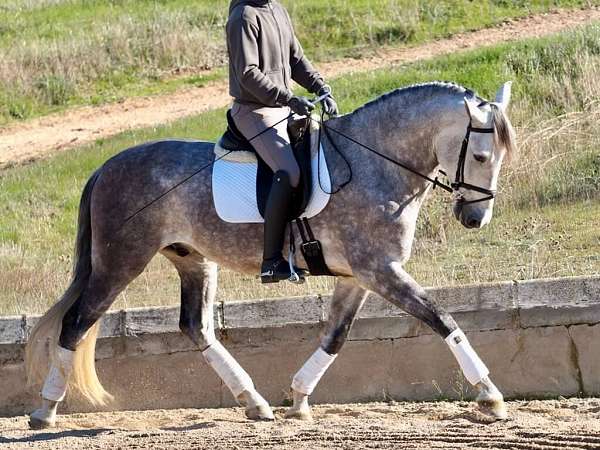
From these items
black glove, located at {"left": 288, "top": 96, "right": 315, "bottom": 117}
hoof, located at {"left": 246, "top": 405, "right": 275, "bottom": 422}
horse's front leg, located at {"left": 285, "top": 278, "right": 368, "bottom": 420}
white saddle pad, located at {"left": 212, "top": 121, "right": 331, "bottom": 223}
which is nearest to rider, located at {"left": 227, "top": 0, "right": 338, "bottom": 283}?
black glove, located at {"left": 288, "top": 96, "right": 315, "bottom": 117}

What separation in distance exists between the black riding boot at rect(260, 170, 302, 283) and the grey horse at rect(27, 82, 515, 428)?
0.25 metres

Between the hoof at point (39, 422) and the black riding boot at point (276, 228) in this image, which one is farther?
the hoof at point (39, 422)

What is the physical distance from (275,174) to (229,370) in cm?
155

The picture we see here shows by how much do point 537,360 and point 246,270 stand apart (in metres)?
2.22

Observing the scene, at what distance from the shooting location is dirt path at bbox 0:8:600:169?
21.0 meters

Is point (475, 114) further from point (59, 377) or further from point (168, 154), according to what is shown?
point (59, 377)

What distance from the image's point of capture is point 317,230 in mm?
9383

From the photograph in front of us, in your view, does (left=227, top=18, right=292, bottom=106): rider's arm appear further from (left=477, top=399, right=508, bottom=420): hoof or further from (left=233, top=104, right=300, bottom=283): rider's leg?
(left=477, top=399, right=508, bottom=420): hoof

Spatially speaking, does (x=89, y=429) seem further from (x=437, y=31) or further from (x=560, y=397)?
(x=437, y=31)

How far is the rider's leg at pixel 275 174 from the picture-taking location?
9250mm

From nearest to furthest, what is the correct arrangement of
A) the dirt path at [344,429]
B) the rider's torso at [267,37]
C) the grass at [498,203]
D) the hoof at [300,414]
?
the dirt path at [344,429], the rider's torso at [267,37], the hoof at [300,414], the grass at [498,203]

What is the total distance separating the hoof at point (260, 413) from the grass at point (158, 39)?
13.6 m

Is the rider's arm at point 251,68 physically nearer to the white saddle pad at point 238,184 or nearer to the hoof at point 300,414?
the white saddle pad at point 238,184

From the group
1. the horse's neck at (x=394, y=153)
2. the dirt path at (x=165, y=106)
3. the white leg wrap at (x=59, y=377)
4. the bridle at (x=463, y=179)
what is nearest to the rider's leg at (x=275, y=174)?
the horse's neck at (x=394, y=153)
